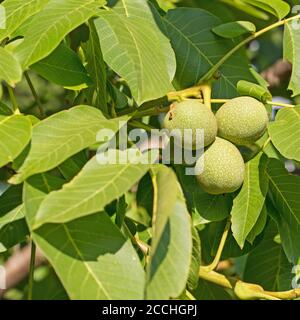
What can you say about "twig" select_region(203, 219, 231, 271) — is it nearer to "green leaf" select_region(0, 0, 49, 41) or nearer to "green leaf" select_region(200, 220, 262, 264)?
"green leaf" select_region(200, 220, 262, 264)

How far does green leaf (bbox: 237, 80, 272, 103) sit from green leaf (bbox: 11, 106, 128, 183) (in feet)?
0.91

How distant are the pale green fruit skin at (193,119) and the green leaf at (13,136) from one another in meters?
0.24

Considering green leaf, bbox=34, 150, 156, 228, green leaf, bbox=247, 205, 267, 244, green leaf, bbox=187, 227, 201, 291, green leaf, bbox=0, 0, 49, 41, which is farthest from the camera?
green leaf, bbox=247, 205, 267, 244

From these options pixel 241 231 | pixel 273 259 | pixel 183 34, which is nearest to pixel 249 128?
pixel 241 231

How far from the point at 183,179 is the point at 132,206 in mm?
688

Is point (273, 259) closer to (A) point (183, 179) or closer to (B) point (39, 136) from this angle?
(A) point (183, 179)

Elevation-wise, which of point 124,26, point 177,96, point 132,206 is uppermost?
point 124,26

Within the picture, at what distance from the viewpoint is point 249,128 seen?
125 centimetres

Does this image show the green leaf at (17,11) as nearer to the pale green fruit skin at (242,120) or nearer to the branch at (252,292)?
the pale green fruit skin at (242,120)

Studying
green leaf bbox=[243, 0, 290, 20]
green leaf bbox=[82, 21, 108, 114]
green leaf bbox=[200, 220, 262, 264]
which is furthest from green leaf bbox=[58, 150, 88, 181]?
green leaf bbox=[243, 0, 290, 20]

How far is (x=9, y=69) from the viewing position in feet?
3.75

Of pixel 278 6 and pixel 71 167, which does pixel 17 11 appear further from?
pixel 278 6

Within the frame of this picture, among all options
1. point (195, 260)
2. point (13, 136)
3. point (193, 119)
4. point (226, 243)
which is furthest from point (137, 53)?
point (226, 243)

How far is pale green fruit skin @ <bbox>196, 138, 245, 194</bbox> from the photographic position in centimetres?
121
